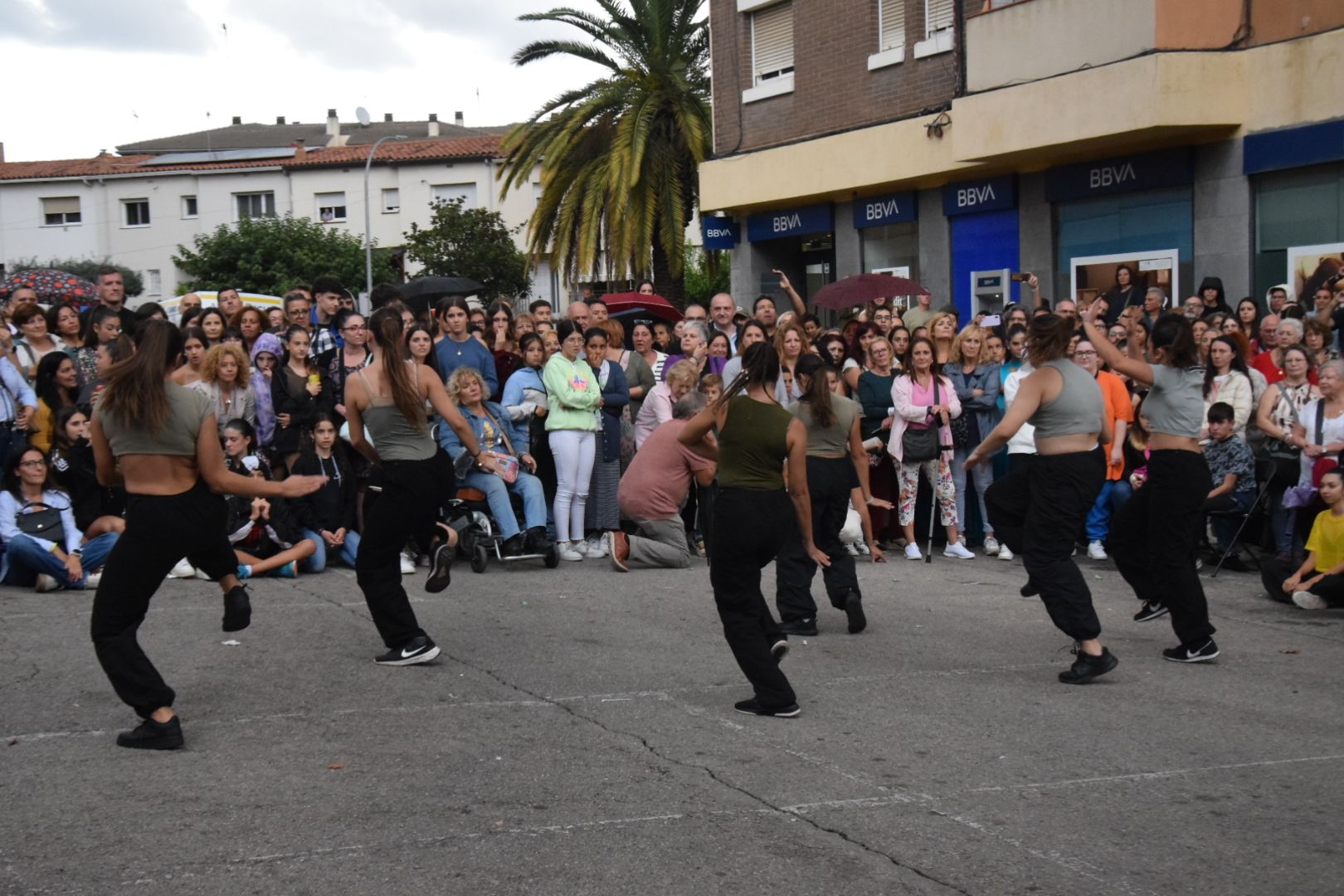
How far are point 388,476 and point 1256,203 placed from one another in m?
13.2

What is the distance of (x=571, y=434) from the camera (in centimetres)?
1346

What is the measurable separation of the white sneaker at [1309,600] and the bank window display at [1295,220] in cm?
730

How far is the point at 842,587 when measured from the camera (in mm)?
9812

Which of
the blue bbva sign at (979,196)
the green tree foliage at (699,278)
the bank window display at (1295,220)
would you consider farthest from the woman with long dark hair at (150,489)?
the green tree foliage at (699,278)

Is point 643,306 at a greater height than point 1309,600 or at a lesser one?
greater

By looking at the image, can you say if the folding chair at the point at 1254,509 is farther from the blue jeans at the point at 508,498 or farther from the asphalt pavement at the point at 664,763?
the blue jeans at the point at 508,498

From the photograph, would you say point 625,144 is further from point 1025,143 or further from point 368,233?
point 368,233

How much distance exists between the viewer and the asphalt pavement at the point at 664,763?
518 centimetres

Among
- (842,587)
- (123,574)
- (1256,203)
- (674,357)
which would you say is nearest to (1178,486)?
(842,587)

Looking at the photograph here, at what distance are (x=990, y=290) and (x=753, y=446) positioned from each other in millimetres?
15763

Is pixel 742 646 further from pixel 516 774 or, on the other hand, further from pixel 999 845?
pixel 999 845

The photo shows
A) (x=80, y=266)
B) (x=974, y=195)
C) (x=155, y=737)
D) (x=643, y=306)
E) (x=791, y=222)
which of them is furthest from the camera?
(x=80, y=266)

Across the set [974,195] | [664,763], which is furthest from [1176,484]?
[974,195]

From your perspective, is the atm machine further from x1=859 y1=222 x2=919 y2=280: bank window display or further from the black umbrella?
the black umbrella
